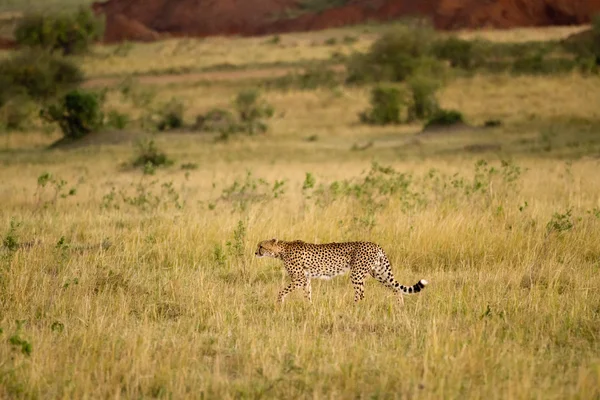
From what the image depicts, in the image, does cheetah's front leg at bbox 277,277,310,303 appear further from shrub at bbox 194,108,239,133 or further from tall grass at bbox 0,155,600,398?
shrub at bbox 194,108,239,133

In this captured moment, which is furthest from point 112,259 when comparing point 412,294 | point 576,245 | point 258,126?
point 258,126

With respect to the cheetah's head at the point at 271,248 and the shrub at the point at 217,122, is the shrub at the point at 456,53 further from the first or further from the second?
the cheetah's head at the point at 271,248

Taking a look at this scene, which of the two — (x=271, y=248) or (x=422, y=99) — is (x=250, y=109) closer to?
(x=422, y=99)

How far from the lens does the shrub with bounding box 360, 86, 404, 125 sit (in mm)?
28641

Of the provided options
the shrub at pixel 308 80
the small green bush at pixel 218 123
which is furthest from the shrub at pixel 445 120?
the shrub at pixel 308 80

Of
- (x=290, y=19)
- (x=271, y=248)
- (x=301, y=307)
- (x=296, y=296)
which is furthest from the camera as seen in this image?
(x=290, y=19)

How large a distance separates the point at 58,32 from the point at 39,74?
23747 millimetres

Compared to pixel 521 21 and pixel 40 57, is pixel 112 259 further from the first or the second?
pixel 521 21

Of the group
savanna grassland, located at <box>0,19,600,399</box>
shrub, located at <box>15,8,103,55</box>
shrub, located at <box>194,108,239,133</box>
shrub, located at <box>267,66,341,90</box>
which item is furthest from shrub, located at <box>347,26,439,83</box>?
shrub, located at <box>15,8,103,55</box>

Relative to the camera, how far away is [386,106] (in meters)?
28.8

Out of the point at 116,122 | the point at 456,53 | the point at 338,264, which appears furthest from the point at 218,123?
the point at 338,264

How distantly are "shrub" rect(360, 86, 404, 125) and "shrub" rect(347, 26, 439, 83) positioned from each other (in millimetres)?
8170

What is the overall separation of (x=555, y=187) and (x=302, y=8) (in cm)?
7025

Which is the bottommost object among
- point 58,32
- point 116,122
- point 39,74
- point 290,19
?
point 116,122
